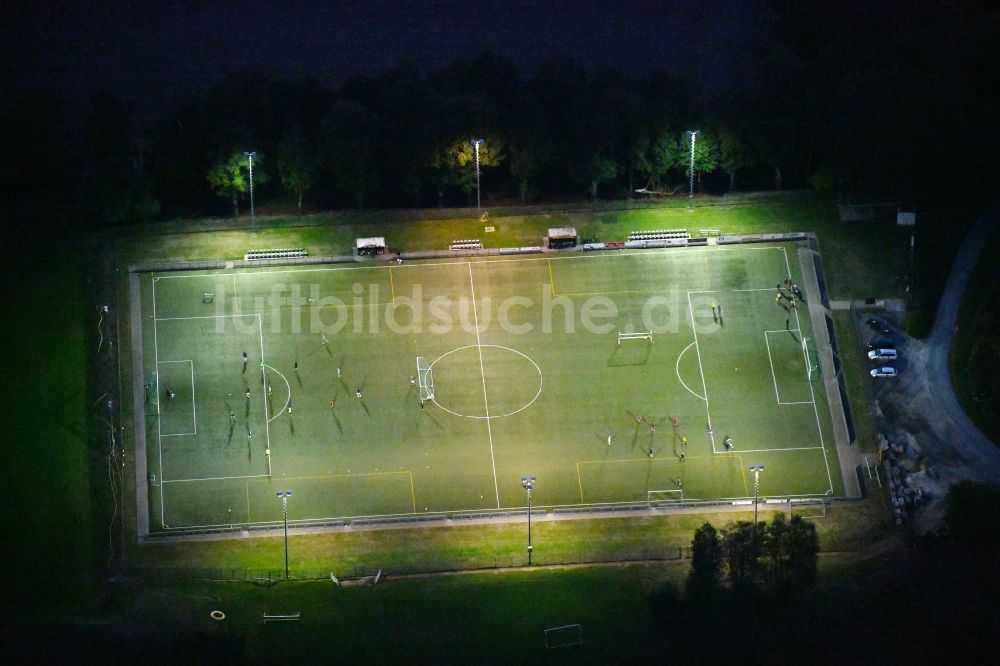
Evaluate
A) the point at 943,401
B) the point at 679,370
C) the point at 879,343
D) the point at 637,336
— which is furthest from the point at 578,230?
the point at 943,401

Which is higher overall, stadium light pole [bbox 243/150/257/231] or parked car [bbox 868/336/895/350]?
stadium light pole [bbox 243/150/257/231]

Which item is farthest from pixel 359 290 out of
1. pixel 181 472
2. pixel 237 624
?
pixel 237 624

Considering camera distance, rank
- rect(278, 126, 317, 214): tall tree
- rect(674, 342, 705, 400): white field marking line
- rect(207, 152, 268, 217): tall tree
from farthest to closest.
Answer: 1. rect(278, 126, 317, 214): tall tree
2. rect(207, 152, 268, 217): tall tree
3. rect(674, 342, 705, 400): white field marking line

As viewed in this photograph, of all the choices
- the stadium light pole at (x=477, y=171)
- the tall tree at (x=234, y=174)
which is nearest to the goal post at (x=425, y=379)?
the stadium light pole at (x=477, y=171)

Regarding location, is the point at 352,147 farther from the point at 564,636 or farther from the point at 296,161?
the point at 564,636

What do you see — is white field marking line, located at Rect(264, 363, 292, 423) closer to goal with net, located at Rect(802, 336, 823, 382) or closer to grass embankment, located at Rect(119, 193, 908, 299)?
grass embankment, located at Rect(119, 193, 908, 299)

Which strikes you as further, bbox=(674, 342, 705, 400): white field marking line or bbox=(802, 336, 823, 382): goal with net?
bbox=(802, 336, 823, 382): goal with net

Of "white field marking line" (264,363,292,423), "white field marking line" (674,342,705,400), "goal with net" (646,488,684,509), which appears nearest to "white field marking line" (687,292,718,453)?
"white field marking line" (674,342,705,400)
